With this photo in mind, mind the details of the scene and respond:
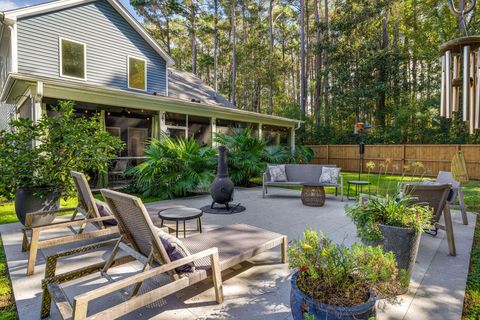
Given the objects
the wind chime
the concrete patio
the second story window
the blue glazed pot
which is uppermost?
the second story window

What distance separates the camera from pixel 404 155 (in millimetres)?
13438

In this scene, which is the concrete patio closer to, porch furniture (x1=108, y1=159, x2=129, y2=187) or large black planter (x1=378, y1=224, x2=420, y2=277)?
large black planter (x1=378, y1=224, x2=420, y2=277)

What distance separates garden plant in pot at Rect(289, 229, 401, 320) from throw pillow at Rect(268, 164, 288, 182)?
213 inches

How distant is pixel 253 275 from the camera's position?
290cm

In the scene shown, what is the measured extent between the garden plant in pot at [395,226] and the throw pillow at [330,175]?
4.24 m

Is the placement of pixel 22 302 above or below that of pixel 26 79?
below

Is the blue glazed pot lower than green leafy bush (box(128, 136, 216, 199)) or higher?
lower

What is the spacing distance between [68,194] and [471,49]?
572 cm

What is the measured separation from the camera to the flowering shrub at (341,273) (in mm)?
1742

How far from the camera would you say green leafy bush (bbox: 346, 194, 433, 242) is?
2564 mm

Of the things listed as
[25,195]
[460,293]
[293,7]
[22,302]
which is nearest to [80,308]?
[22,302]

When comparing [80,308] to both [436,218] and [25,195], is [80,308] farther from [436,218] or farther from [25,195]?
[436,218]

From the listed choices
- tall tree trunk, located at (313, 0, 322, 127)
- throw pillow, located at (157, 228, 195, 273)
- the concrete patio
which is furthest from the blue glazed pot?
tall tree trunk, located at (313, 0, 322, 127)

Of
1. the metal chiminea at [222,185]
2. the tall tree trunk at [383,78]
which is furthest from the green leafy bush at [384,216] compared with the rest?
the tall tree trunk at [383,78]
